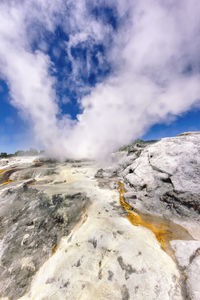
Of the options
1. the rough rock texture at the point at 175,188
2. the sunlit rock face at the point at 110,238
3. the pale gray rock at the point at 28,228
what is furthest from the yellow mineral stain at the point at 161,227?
the pale gray rock at the point at 28,228

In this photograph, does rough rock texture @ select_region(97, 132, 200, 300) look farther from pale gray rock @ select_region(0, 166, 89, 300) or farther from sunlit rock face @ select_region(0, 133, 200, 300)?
pale gray rock @ select_region(0, 166, 89, 300)

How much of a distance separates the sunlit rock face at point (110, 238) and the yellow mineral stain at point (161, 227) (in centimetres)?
6

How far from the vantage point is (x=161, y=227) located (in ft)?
22.0

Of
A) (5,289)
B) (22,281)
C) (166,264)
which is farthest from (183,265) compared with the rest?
(5,289)

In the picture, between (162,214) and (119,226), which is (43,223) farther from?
(162,214)

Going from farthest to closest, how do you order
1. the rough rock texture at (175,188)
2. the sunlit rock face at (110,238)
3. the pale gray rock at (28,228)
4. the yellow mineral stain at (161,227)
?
the yellow mineral stain at (161,227) < the rough rock texture at (175,188) < the pale gray rock at (28,228) < the sunlit rock face at (110,238)

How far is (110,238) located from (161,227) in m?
3.75

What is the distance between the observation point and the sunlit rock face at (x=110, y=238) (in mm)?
3807

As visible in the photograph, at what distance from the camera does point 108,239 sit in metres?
5.40

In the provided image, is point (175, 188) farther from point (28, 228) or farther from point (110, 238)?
point (28, 228)

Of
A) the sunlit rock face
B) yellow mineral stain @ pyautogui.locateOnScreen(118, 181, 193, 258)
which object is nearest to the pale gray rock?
the sunlit rock face

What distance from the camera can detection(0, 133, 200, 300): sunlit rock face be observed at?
3807mm

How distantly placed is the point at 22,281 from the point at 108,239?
165 inches

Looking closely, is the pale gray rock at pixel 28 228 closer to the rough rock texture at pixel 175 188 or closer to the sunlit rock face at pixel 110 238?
the sunlit rock face at pixel 110 238
